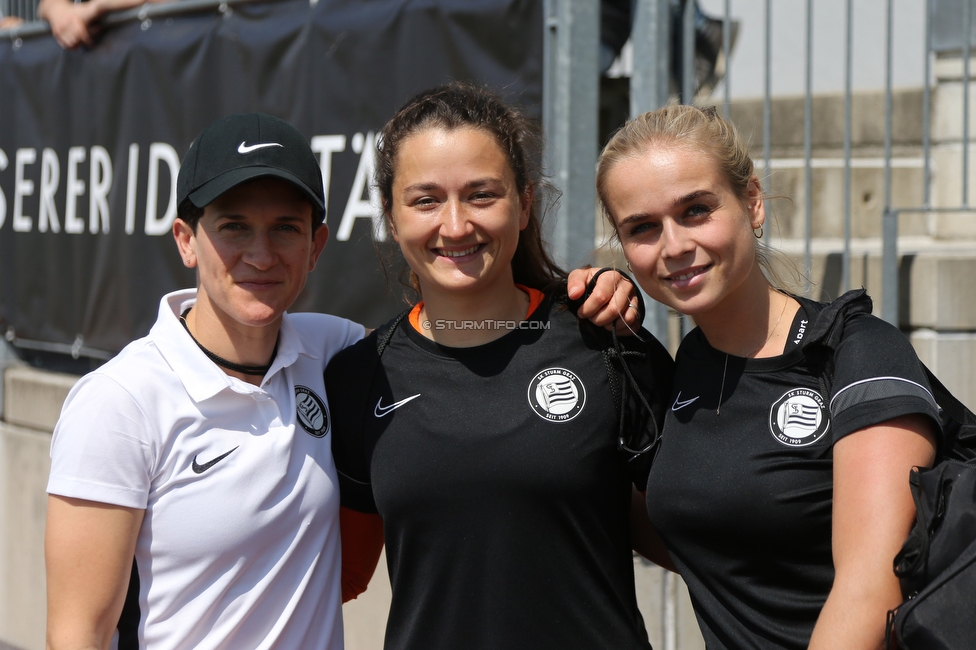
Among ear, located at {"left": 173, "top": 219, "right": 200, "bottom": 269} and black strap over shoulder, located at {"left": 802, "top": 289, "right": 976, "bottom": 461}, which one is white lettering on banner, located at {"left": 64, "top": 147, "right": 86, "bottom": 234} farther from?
black strap over shoulder, located at {"left": 802, "top": 289, "right": 976, "bottom": 461}

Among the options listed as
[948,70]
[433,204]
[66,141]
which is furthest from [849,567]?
[66,141]

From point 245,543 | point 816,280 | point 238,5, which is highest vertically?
point 238,5

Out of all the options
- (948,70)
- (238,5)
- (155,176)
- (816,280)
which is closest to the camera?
(816,280)

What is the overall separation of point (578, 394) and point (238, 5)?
3.00 m

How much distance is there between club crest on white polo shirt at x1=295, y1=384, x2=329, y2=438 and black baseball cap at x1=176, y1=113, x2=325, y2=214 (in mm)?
443

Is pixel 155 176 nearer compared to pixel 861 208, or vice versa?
pixel 861 208

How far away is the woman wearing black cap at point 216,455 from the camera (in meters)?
1.84

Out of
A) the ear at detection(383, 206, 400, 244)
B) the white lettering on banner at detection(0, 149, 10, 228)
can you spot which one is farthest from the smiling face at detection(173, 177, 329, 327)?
the white lettering on banner at detection(0, 149, 10, 228)

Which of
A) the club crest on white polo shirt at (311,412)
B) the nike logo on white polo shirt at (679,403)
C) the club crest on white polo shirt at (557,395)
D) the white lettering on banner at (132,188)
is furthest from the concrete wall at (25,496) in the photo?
the nike logo on white polo shirt at (679,403)

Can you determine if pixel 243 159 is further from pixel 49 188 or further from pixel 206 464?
pixel 49 188

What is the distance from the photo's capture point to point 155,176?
15.3 ft

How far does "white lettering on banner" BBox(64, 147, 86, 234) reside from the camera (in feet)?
16.7

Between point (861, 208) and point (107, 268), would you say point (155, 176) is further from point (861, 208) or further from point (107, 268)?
point (861, 208)

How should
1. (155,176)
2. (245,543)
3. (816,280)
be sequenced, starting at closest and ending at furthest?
(245,543) < (816,280) < (155,176)
